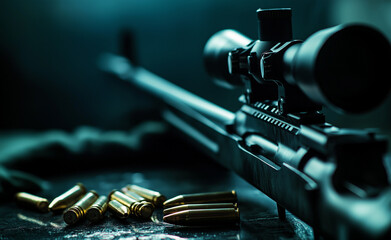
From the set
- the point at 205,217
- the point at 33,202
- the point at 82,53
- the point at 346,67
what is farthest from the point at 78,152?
the point at 82,53

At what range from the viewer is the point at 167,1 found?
3.78 meters

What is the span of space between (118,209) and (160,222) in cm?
12

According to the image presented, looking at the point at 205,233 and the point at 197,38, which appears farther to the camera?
the point at 197,38

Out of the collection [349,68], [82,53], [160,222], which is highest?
[82,53]

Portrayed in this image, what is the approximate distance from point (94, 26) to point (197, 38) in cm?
90

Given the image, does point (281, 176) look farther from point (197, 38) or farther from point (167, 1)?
point (167, 1)

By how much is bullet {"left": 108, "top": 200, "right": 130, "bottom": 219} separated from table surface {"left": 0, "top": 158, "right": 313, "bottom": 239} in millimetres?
15

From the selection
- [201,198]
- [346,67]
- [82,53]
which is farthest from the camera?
[82,53]

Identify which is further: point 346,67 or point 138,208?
point 138,208

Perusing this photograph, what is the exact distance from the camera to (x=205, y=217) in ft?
3.59

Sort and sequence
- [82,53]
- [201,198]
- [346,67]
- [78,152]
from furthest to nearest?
[82,53] < [78,152] < [201,198] < [346,67]

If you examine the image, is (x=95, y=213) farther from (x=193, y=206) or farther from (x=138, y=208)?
(x=193, y=206)

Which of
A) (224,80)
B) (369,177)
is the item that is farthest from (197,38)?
(369,177)

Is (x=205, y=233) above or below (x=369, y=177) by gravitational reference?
below
